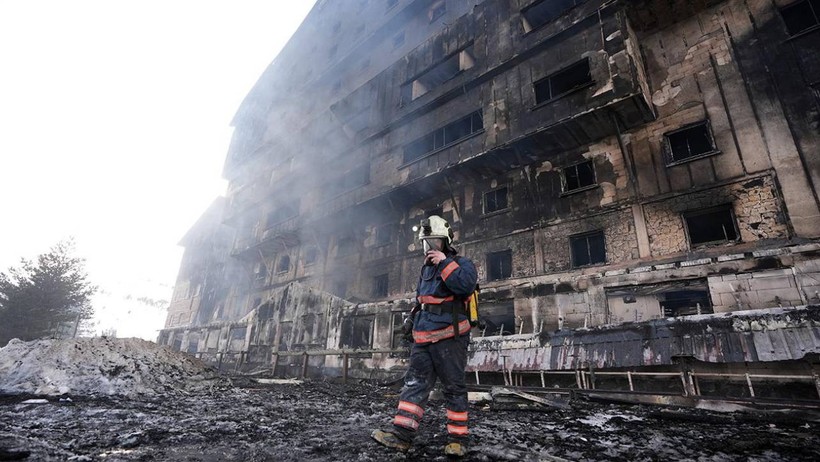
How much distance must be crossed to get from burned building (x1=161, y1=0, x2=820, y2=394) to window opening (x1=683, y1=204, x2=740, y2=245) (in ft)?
0.13

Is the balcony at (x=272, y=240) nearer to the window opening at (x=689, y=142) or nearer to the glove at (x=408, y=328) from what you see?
the window opening at (x=689, y=142)

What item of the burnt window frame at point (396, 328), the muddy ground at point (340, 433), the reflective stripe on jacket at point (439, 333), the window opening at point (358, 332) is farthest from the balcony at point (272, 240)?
the reflective stripe on jacket at point (439, 333)

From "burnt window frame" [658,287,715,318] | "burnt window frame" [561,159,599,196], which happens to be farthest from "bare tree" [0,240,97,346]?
"burnt window frame" [658,287,715,318]

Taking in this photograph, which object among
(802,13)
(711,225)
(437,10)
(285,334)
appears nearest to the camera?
(711,225)

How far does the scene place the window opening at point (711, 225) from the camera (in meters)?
9.41

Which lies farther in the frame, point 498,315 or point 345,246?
point 345,246

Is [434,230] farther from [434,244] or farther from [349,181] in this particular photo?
[349,181]

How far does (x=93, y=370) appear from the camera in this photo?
21.4 ft

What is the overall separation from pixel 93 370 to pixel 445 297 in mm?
7197

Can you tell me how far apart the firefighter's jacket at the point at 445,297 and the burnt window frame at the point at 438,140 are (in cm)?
1166

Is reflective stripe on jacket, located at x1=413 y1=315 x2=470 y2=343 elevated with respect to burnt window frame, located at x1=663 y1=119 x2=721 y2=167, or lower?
lower

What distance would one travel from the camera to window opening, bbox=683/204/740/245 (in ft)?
30.9

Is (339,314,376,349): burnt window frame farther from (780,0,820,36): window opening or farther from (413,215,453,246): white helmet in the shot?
(780,0,820,36): window opening

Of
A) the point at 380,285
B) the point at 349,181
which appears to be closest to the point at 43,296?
the point at 349,181
